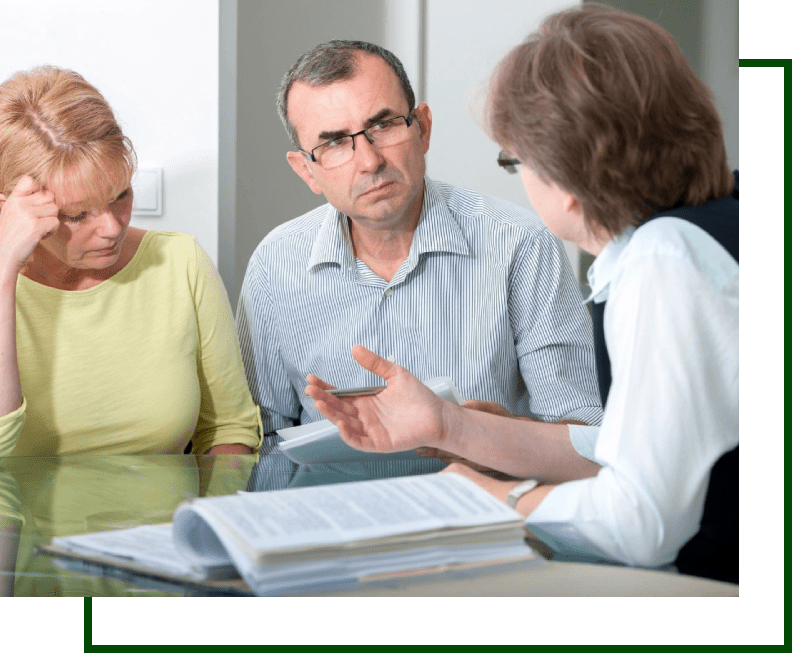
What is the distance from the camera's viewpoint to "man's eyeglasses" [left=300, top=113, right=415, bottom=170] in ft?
4.75

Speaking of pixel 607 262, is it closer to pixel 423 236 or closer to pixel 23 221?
pixel 423 236

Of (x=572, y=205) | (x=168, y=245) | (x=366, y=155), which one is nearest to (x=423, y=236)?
(x=366, y=155)

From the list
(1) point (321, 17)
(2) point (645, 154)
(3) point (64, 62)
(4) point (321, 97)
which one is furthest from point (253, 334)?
(2) point (645, 154)

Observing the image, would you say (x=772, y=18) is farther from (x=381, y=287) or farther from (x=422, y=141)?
(x=381, y=287)

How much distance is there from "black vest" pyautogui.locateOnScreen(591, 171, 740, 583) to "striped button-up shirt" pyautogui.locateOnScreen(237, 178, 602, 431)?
0.66 metres

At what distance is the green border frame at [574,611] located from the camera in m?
0.72

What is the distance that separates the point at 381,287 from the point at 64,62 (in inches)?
26.8

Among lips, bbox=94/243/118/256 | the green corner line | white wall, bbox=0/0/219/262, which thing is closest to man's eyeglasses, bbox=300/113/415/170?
white wall, bbox=0/0/219/262

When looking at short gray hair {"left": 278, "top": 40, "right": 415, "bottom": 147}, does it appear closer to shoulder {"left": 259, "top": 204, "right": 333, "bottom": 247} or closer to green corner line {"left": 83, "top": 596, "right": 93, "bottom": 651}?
shoulder {"left": 259, "top": 204, "right": 333, "bottom": 247}

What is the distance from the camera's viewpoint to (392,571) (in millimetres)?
674

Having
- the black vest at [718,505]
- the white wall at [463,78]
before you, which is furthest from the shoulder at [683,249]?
the white wall at [463,78]

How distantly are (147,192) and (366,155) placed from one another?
449mm

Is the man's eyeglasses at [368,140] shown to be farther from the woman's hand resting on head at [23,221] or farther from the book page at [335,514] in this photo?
the book page at [335,514]

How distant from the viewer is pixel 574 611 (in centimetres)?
76
